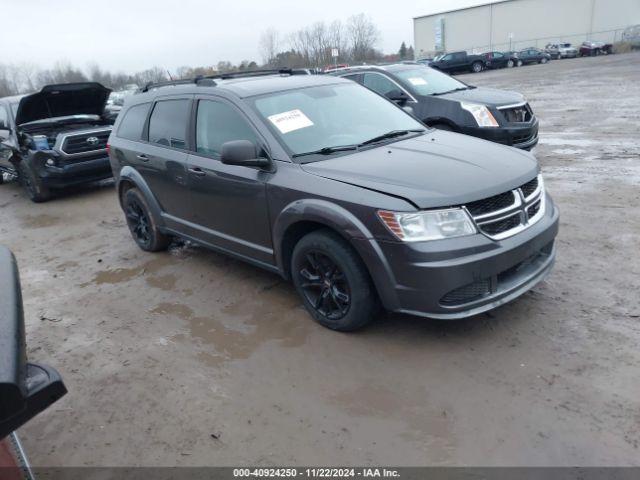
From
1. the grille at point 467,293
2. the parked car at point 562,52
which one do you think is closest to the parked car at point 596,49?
the parked car at point 562,52

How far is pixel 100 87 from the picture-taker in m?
9.30

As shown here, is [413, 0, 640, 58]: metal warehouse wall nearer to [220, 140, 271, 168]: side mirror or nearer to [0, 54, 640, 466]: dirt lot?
[0, 54, 640, 466]: dirt lot

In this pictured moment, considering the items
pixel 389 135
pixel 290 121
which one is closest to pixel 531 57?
pixel 389 135

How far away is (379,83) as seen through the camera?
8.55 metres

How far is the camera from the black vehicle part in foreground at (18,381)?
1.60 m

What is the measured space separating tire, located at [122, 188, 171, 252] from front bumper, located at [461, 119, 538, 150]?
467 cm

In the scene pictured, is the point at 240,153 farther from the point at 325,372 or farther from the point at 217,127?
the point at 325,372

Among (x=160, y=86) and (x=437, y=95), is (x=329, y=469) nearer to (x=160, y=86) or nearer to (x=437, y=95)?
(x=160, y=86)

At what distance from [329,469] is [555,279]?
8.79 feet

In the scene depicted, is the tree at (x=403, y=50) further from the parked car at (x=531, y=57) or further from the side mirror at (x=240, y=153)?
the side mirror at (x=240, y=153)

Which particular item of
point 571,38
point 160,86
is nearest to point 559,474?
point 160,86

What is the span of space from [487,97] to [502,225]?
5158mm

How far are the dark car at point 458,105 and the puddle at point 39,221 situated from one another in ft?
17.6

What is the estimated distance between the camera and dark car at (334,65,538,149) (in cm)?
743
